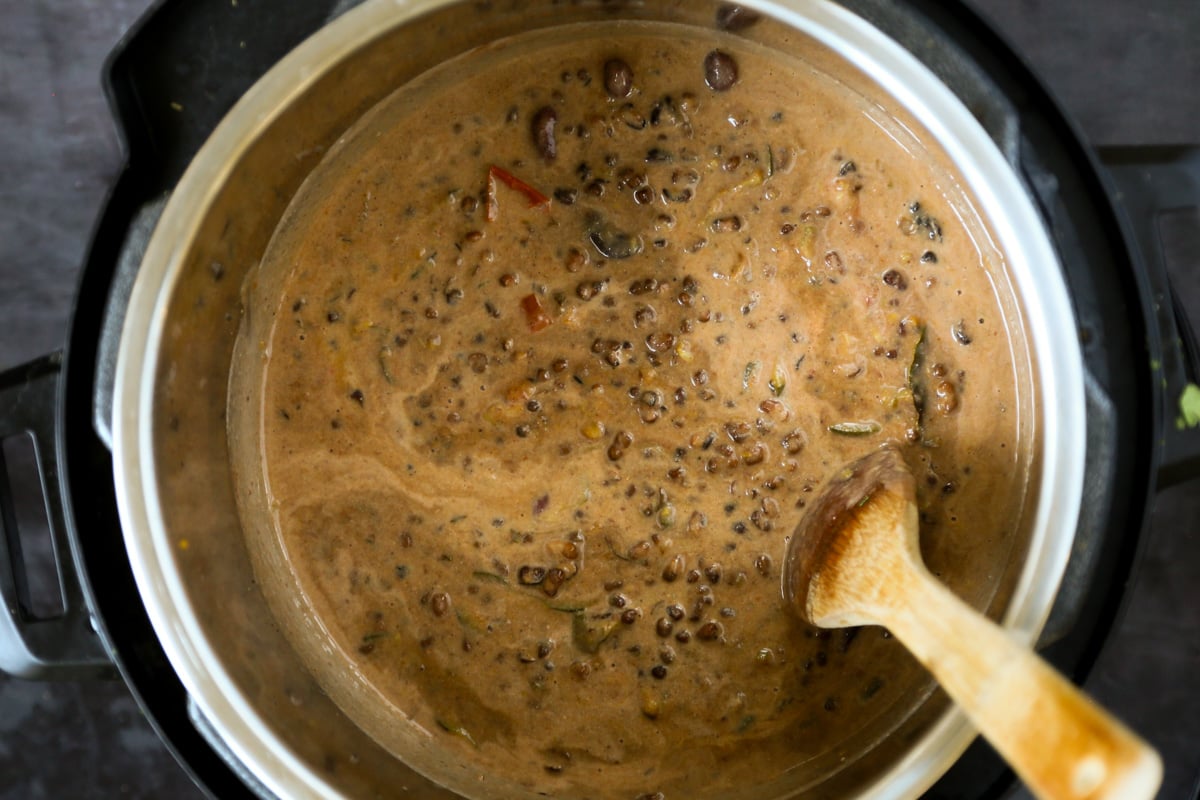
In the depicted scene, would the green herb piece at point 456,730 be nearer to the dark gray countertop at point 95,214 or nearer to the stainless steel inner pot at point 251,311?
the stainless steel inner pot at point 251,311

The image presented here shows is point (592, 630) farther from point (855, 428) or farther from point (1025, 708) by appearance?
point (1025, 708)

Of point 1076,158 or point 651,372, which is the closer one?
point 1076,158

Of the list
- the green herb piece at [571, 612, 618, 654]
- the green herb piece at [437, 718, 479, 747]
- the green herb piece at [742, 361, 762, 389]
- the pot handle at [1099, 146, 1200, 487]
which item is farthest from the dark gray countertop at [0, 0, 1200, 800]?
the green herb piece at [571, 612, 618, 654]

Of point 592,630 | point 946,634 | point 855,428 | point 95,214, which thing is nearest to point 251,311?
point 95,214

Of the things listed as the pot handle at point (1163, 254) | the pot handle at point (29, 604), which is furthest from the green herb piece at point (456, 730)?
the pot handle at point (1163, 254)

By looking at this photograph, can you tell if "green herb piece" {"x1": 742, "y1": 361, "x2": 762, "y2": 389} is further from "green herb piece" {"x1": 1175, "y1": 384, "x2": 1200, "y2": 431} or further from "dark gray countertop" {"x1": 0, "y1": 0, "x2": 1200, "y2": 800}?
"dark gray countertop" {"x1": 0, "y1": 0, "x2": 1200, "y2": 800}

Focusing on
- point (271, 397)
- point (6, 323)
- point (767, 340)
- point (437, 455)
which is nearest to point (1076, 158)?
point (767, 340)

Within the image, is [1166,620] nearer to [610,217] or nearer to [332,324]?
[610,217]

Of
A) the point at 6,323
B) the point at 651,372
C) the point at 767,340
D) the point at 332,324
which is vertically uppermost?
the point at 767,340
